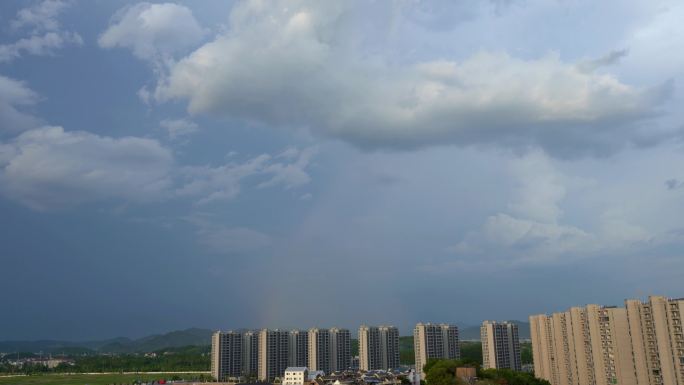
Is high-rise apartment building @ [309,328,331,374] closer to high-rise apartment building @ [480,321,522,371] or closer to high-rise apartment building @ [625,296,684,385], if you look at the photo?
high-rise apartment building @ [480,321,522,371]

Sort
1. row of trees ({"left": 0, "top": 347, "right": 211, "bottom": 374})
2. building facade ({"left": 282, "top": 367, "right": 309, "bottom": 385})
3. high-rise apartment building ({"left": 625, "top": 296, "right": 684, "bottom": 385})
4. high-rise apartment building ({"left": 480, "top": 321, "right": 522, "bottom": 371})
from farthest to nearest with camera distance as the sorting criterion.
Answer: row of trees ({"left": 0, "top": 347, "right": 211, "bottom": 374})
high-rise apartment building ({"left": 480, "top": 321, "right": 522, "bottom": 371})
building facade ({"left": 282, "top": 367, "right": 309, "bottom": 385})
high-rise apartment building ({"left": 625, "top": 296, "right": 684, "bottom": 385})

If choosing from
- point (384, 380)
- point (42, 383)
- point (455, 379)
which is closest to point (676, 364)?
point (455, 379)

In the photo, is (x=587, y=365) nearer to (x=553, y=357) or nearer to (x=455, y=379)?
(x=553, y=357)

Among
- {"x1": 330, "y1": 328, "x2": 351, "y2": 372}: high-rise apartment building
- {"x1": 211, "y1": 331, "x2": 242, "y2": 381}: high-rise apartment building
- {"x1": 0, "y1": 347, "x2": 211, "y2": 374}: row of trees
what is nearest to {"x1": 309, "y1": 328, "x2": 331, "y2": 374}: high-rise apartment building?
{"x1": 330, "y1": 328, "x2": 351, "y2": 372}: high-rise apartment building

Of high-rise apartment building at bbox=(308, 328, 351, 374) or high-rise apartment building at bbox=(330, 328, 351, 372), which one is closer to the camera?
high-rise apartment building at bbox=(308, 328, 351, 374)

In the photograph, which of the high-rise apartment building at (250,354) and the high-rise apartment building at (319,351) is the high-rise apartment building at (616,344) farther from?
the high-rise apartment building at (250,354)

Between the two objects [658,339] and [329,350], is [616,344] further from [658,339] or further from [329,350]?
[329,350]

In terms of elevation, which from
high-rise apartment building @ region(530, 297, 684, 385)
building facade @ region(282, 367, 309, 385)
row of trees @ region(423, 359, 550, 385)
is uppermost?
high-rise apartment building @ region(530, 297, 684, 385)

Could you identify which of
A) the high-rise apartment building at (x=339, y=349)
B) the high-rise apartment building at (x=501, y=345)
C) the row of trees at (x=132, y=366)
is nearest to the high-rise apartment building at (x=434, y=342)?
the high-rise apartment building at (x=501, y=345)

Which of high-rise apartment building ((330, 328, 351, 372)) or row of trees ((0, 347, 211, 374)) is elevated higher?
high-rise apartment building ((330, 328, 351, 372))
